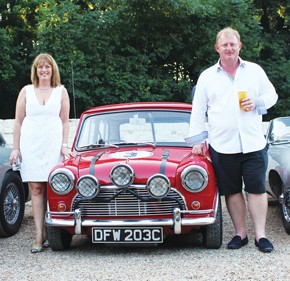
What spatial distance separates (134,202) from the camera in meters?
5.05

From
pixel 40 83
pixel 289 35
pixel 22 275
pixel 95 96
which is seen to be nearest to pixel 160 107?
pixel 40 83

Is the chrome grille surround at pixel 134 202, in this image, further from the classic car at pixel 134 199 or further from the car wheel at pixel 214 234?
the car wheel at pixel 214 234

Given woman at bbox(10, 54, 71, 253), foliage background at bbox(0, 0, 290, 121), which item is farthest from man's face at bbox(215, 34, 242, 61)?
foliage background at bbox(0, 0, 290, 121)

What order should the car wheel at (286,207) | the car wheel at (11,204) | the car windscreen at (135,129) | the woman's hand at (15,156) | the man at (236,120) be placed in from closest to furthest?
1. the man at (236,120)
2. the woman's hand at (15,156)
3. the car wheel at (286,207)
4. the car windscreen at (135,129)
5. the car wheel at (11,204)

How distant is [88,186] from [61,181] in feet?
0.91

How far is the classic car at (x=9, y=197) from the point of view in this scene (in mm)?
6227

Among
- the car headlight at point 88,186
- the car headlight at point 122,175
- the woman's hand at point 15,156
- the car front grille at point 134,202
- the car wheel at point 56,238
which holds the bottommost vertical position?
the car wheel at point 56,238

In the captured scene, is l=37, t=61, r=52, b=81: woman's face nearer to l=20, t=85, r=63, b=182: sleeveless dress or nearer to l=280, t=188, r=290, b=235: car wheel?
l=20, t=85, r=63, b=182: sleeveless dress

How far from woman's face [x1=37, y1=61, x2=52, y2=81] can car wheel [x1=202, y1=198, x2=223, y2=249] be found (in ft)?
6.56

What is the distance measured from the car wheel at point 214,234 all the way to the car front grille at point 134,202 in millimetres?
342

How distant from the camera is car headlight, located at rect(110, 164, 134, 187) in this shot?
4984mm

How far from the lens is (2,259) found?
5.25 metres

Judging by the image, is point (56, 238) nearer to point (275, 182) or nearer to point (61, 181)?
point (61, 181)

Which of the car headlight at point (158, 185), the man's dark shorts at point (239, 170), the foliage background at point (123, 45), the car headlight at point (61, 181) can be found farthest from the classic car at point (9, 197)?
the foliage background at point (123, 45)
